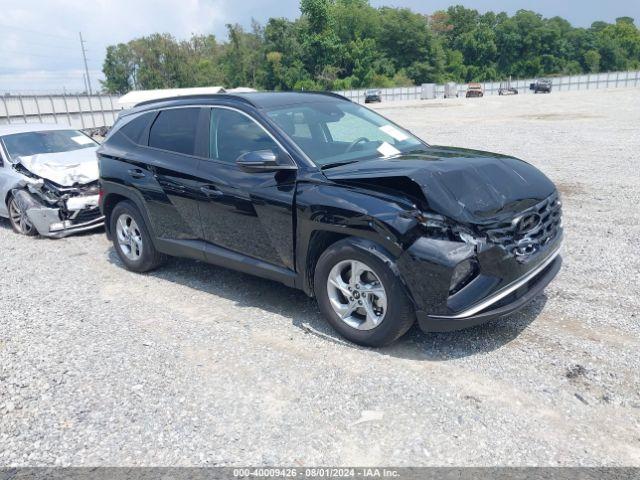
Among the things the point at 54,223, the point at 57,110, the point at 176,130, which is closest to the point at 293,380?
the point at 176,130

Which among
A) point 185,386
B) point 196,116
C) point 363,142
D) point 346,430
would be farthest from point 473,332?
point 196,116

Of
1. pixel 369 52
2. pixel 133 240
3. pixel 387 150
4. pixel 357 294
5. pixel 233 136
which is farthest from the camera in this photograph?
pixel 369 52

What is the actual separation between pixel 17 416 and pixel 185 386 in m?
1.05

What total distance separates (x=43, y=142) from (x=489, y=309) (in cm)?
810

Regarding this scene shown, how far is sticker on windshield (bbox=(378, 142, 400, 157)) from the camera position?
4.71 meters

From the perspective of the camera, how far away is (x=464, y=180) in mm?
3873

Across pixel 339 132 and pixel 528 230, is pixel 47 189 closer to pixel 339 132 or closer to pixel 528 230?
pixel 339 132

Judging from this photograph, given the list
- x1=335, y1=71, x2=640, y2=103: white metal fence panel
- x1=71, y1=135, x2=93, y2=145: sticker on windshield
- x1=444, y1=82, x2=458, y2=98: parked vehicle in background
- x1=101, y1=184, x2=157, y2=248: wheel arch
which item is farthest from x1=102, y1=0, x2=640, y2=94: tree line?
x1=101, y1=184, x2=157, y2=248: wheel arch

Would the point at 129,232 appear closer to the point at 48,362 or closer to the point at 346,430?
the point at 48,362

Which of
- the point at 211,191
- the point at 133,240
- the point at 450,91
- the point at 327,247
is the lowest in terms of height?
the point at 450,91

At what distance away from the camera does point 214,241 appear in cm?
505

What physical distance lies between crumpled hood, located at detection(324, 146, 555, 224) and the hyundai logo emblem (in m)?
0.07

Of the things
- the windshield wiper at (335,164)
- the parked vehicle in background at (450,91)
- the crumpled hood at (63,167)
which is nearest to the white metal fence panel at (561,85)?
the parked vehicle in background at (450,91)

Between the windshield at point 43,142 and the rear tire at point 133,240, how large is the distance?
3479 mm
